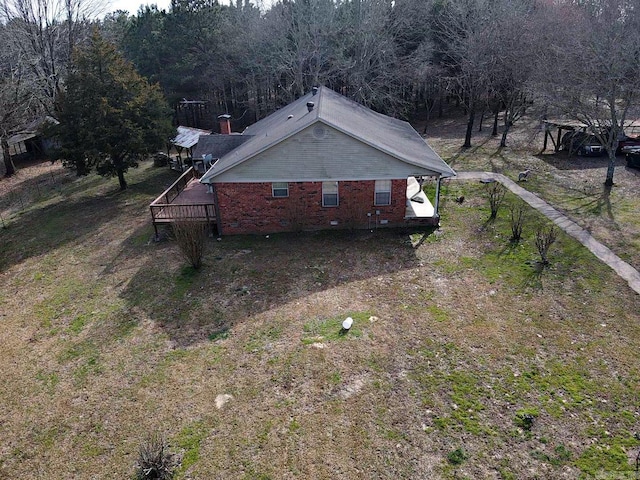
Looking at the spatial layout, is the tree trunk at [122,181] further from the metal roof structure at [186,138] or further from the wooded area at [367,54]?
the wooded area at [367,54]

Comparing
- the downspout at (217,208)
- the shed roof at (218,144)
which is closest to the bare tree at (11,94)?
the shed roof at (218,144)

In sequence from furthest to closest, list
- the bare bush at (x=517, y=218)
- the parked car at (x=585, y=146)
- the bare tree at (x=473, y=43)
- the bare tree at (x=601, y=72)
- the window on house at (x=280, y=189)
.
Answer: the bare tree at (x=473, y=43) < the parked car at (x=585, y=146) < the bare tree at (x=601, y=72) < the window on house at (x=280, y=189) < the bare bush at (x=517, y=218)

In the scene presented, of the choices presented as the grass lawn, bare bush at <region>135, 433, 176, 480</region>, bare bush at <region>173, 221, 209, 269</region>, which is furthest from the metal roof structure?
bare bush at <region>135, 433, 176, 480</region>

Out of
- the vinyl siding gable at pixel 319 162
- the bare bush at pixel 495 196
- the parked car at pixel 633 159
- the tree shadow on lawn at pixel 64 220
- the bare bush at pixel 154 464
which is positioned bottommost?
the tree shadow on lawn at pixel 64 220

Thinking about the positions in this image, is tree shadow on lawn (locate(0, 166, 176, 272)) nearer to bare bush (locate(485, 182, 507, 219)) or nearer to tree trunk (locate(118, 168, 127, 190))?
tree trunk (locate(118, 168, 127, 190))

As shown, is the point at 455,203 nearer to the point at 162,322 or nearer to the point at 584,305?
the point at 584,305

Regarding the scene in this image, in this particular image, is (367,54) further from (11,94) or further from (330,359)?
(330,359)

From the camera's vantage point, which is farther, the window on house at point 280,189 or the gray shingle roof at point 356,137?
the window on house at point 280,189

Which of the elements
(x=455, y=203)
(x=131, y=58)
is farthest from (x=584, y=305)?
(x=131, y=58)
